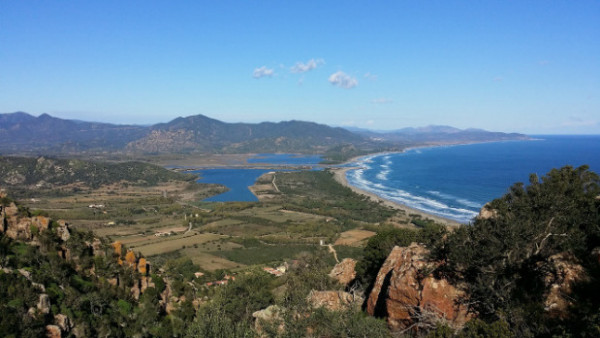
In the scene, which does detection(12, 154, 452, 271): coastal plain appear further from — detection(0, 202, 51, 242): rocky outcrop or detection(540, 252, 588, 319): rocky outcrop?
detection(540, 252, 588, 319): rocky outcrop

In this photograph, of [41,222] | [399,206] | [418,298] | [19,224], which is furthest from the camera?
[399,206]

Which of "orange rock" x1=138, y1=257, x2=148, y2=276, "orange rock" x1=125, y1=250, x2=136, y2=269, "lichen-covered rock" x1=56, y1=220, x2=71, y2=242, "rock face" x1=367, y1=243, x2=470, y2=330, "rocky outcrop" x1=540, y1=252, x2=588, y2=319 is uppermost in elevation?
"rocky outcrop" x1=540, y1=252, x2=588, y2=319

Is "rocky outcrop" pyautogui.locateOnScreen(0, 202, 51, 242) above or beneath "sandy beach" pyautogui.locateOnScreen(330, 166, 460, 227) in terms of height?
above

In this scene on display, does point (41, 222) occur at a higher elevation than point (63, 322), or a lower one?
higher

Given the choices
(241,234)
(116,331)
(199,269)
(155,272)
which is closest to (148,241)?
(241,234)

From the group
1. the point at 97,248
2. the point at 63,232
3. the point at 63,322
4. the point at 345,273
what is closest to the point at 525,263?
the point at 345,273

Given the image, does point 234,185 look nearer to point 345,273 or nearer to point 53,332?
point 345,273

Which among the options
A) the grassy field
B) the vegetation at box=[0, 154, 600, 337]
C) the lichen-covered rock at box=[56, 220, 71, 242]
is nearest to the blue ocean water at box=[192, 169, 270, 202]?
the grassy field
